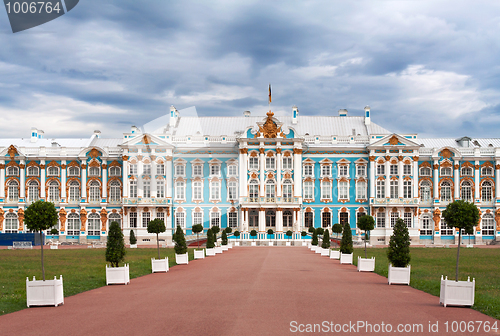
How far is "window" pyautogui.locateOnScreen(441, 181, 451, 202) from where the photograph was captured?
2331 inches

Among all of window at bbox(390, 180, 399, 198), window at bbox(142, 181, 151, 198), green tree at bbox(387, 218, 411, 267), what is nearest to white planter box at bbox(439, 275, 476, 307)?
green tree at bbox(387, 218, 411, 267)

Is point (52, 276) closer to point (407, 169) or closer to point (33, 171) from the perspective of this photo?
point (33, 171)

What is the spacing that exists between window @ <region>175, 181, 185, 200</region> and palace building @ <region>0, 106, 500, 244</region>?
12 centimetres

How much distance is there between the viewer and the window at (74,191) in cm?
6016

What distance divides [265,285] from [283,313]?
5.53 meters

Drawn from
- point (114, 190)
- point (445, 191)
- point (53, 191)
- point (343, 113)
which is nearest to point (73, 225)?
point (53, 191)

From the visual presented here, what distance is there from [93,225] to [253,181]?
2066 cm

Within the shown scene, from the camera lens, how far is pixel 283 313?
39.8 ft

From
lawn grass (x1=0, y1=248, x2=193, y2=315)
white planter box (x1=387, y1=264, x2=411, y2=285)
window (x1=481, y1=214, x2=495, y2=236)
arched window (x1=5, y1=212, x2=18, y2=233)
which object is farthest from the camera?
arched window (x1=5, y1=212, x2=18, y2=233)

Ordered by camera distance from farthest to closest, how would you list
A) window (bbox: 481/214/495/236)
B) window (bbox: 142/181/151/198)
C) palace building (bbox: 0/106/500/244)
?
window (bbox: 142/181/151/198) → window (bbox: 481/214/495/236) → palace building (bbox: 0/106/500/244)

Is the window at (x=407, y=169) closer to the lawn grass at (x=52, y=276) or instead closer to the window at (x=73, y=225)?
the lawn grass at (x=52, y=276)

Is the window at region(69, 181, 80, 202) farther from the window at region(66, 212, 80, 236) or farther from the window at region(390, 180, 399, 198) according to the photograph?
the window at region(390, 180, 399, 198)

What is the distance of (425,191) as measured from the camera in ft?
195

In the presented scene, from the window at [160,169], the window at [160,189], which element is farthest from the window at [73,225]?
the window at [160,169]
